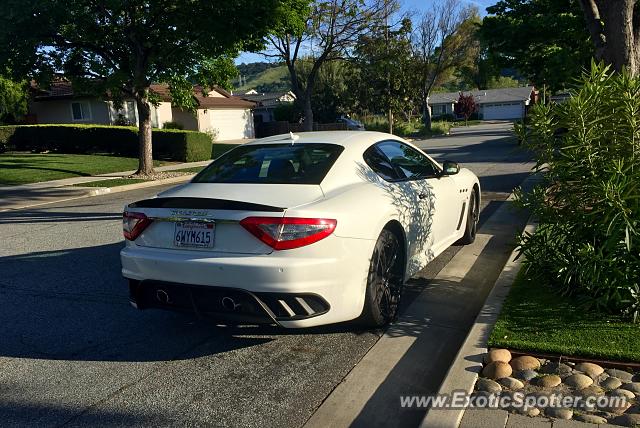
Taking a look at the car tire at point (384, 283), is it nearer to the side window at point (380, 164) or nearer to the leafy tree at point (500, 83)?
the side window at point (380, 164)

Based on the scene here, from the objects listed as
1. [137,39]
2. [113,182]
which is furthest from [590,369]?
[137,39]

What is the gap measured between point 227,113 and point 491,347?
133 ft

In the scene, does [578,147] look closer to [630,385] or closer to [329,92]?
[630,385]

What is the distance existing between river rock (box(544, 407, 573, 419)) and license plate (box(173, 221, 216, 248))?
2310 millimetres

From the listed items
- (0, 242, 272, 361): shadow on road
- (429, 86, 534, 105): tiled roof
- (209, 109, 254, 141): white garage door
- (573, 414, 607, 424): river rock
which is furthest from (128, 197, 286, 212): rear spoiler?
(429, 86, 534, 105): tiled roof

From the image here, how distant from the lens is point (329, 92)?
55312mm

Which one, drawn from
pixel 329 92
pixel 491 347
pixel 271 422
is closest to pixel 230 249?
pixel 271 422

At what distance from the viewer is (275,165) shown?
4.61 metres

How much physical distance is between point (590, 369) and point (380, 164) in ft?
7.71

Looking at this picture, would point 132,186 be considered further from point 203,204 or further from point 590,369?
point 590,369

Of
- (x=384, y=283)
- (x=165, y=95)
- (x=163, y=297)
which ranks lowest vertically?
(x=384, y=283)

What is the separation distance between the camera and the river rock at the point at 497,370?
3426 millimetres

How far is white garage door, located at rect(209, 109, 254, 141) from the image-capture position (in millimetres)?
41634

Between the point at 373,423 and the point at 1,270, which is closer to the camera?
the point at 373,423
